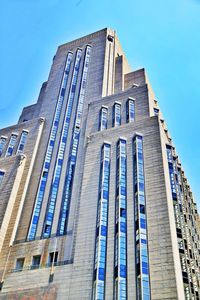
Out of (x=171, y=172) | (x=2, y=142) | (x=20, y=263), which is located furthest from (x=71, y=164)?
(x=2, y=142)

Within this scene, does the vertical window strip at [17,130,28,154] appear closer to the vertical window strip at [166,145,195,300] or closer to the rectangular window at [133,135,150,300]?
the rectangular window at [133,135,150,300]

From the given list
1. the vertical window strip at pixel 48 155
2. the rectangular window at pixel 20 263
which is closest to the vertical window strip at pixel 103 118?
the vertical window strip at pixel 48 155

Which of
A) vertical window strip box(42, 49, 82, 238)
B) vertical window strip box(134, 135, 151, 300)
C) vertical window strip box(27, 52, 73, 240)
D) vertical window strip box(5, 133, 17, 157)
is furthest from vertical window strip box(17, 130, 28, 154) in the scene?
vertical window strip box(134, 135, 151, 300)

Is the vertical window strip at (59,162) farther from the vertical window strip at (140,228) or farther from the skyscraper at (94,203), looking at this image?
the vertical window strip at (140,228)

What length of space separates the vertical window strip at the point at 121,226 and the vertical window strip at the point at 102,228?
1.71 metres

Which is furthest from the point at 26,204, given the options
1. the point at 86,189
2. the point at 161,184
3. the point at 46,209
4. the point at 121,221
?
the point at 161,184

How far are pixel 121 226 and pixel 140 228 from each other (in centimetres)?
310

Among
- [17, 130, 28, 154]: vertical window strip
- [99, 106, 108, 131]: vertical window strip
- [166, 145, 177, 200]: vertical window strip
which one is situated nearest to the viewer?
[166, 145, 177, 200]: vertical window strip

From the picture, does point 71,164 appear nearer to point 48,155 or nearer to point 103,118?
point 48,155

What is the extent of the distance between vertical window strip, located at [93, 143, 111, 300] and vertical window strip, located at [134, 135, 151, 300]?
4.65 m

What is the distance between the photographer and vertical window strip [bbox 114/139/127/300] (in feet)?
129

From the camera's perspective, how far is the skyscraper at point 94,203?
4088 cm

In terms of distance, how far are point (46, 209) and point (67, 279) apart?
17.4 metres

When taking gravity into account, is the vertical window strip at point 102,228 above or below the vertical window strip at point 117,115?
below
